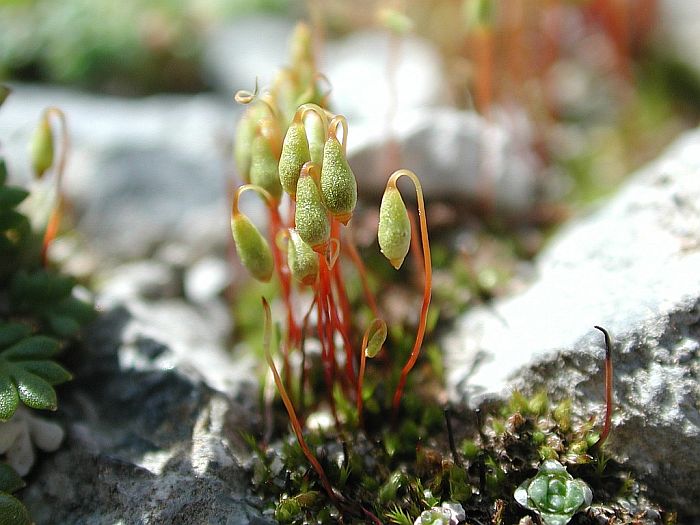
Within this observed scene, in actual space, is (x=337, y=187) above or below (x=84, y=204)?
above

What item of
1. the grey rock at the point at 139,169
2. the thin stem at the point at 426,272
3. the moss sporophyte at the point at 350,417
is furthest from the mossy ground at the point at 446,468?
the grey rock at the point at 139,169

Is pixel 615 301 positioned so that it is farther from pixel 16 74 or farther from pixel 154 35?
pixel 16 74

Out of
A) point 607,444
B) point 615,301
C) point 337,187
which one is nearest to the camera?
point 337,187

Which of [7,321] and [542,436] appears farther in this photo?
[7,321]

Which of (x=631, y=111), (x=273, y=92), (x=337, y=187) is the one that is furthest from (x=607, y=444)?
(x=631, y=111)

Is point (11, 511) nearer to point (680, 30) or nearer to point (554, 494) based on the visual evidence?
point (554, 494)

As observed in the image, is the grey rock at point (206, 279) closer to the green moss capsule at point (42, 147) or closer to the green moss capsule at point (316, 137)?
the green moss capsule at point (42, 147)
